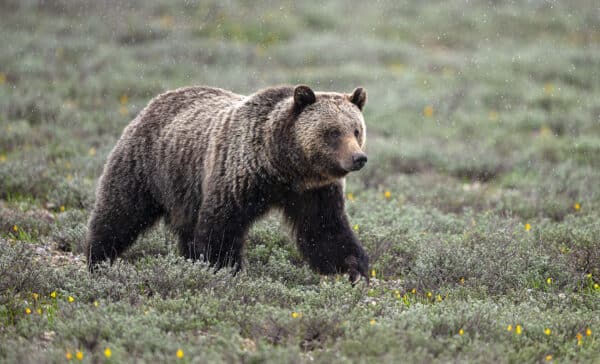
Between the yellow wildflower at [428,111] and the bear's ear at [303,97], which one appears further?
the yellow wildflower at [428,111]

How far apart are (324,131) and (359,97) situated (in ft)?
1.79

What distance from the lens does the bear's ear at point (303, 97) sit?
19.0 feet

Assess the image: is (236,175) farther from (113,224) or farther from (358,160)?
(113,224)

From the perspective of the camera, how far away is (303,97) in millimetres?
5832

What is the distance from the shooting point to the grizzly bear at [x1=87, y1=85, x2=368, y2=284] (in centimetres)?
578

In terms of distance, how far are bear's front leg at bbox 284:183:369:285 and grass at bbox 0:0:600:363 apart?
0.32 metres

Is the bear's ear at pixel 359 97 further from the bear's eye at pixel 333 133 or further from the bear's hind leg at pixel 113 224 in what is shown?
the bear's hind leg at pixel 113 224

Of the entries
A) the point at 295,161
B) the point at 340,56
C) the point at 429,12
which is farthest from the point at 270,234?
the point at 429,12

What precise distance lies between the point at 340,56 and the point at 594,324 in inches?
443

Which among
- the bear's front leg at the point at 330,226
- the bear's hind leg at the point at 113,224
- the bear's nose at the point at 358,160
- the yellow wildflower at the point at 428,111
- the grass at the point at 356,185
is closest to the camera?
the grass at the point at 356,185

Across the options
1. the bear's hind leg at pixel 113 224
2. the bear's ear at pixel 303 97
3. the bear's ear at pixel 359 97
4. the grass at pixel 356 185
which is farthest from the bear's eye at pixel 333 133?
the bear's hind leg at pixel 113 224

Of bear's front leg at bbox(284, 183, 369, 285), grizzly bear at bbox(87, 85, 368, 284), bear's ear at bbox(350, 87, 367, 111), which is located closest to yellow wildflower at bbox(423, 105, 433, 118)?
grizzly bear at bbox(87, 85, 368, 284)

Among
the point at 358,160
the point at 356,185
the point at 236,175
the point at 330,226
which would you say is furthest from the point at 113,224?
Result: the point at 356,185

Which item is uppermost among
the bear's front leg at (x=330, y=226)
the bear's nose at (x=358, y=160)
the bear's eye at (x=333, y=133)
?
the bear's eye at (x=333, y=133)
